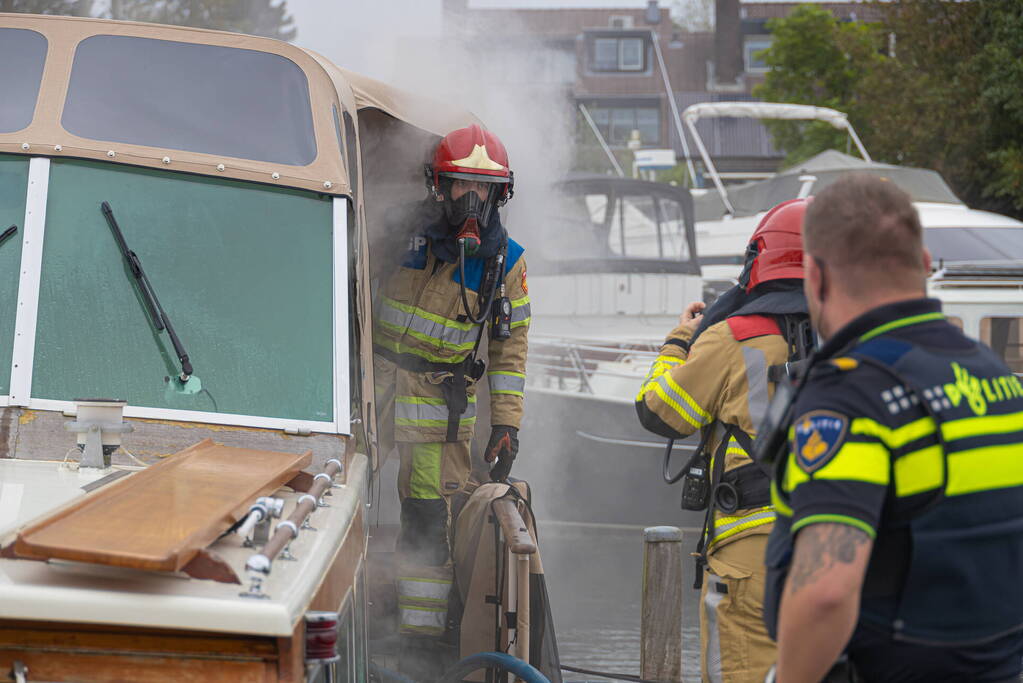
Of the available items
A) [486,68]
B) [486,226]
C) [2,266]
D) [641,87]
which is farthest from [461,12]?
[641,87]

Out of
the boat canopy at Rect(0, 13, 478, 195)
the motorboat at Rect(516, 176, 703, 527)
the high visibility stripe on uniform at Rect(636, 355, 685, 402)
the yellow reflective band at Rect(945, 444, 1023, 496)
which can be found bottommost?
the motorboat at Rect(516, 176, 703, 527)

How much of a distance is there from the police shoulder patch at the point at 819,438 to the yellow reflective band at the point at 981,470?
0.20 m

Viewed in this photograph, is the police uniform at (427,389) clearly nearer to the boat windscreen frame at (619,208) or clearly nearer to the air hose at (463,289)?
the air hose at (463,289)

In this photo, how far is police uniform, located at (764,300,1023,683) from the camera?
197cm

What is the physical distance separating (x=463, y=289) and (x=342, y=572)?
2224mm

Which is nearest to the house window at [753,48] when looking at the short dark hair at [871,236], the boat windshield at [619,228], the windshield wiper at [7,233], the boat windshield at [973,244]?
the boat windshield at [619,228]

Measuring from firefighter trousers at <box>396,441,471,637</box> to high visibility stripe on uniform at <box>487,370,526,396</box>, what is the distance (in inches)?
12.4

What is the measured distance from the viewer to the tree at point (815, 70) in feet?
74.5

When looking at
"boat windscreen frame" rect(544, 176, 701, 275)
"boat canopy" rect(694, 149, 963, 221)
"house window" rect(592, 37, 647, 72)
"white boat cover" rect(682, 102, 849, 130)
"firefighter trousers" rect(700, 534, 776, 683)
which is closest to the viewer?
"firefighter trousers" rect(700, 534, 776, 683)

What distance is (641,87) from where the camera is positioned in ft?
144

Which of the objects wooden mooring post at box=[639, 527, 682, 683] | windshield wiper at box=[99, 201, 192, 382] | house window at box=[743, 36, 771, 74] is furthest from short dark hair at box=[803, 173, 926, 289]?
house window at box=[743, 36, 771, 74]

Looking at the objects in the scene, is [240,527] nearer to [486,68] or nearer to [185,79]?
[185,79]

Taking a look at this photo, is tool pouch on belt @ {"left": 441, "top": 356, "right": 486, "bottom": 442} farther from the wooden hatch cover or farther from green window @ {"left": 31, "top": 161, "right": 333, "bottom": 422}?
the wooden hatch cover

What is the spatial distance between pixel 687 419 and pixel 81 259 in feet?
6.26
